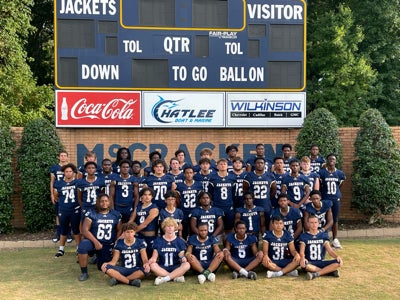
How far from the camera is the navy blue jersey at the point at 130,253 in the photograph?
635 cm

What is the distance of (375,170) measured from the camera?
9.46 m

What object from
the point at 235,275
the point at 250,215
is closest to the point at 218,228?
the point at 250,215

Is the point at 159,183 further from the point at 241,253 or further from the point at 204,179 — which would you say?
the point at 241,253

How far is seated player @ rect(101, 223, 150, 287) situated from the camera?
20.4ft

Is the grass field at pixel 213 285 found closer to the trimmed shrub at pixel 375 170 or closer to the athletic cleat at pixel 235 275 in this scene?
the athletic cleat at pixel 235 275

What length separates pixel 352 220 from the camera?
34.1 feet

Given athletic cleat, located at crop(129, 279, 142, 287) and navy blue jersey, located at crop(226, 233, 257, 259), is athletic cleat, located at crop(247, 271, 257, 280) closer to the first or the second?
navy blue jersey, located at crop(226, 233, 257, 259)

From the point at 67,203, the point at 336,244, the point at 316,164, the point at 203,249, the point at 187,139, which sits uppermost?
the point at 187,139

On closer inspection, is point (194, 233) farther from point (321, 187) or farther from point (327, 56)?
point (327, 56)

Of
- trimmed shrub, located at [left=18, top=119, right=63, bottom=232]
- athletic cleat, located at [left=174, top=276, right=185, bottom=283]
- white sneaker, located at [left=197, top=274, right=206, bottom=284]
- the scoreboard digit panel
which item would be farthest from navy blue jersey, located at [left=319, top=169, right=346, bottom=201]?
trimmed shrub, located at [left=18, top=119, right=63, bottom=232]

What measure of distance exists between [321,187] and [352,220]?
2603mm

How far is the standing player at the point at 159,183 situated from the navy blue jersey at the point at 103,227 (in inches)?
34.7

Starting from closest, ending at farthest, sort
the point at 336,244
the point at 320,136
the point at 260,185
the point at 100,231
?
the point at 100,231, the point at 260,185, the point at 336,244, the point at 320,136

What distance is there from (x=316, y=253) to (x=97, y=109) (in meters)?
5.59
